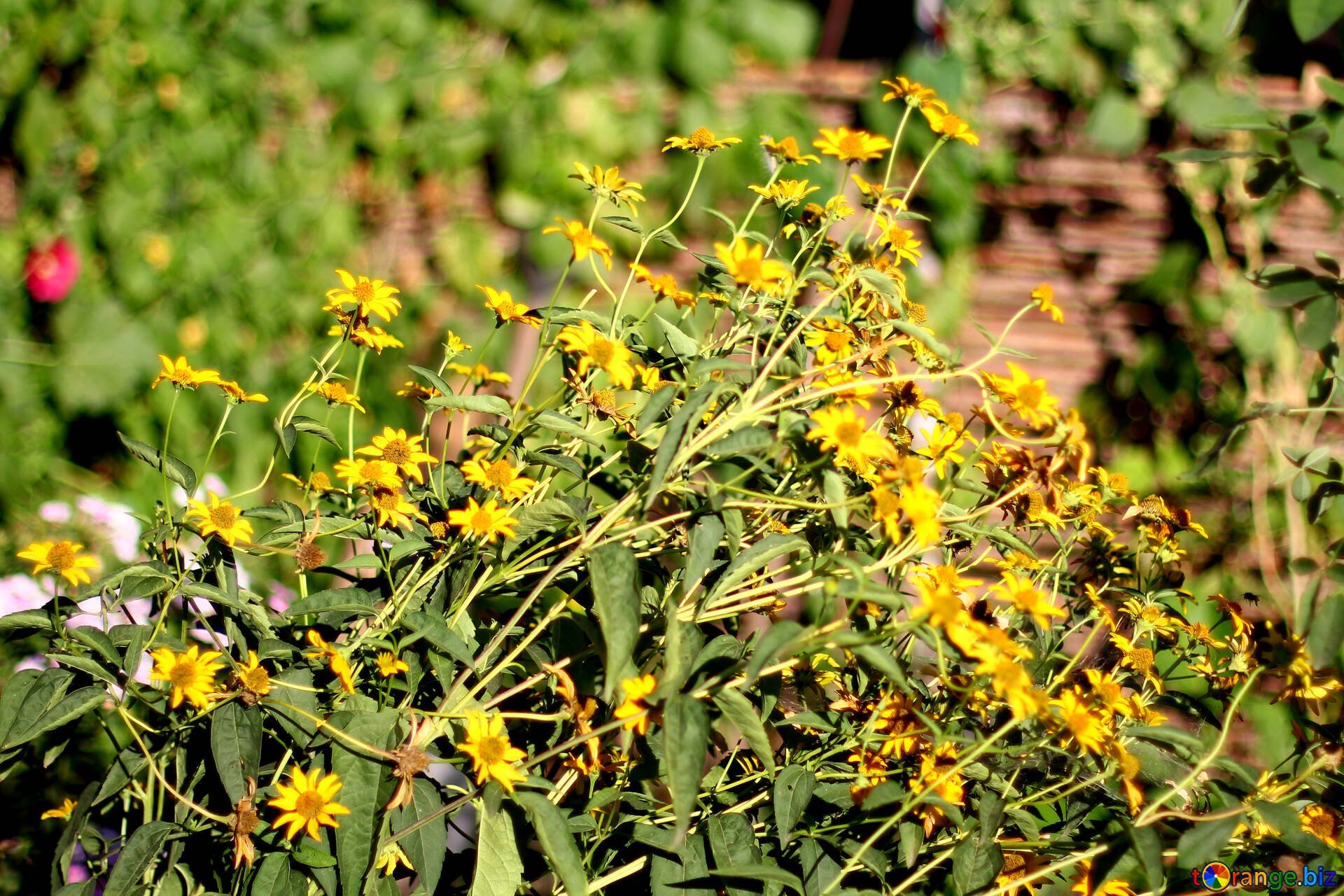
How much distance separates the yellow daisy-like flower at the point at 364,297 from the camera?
102cm

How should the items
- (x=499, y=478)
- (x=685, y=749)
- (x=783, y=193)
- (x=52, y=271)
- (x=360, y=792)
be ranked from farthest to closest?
(x=52, y=271)
(x=783, y=193)
(x=499, y=478)
(x=360, y=792)
(x=685, y=749)

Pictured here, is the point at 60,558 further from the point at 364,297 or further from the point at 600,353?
the point at 600,353

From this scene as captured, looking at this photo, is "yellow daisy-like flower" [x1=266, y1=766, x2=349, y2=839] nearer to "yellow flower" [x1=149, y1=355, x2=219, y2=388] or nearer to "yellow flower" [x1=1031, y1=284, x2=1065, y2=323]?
"yellow flower" [x1=149, y1=355, x2=219, y2=388]

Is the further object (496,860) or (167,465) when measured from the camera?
(167,465)

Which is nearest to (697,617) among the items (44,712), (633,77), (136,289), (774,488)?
(774,488)

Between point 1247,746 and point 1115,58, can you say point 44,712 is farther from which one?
point 1115,58

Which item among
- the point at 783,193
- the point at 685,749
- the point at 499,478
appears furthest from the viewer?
the point at 783,193

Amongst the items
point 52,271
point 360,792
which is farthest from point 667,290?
point 52,271

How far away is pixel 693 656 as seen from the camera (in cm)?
85

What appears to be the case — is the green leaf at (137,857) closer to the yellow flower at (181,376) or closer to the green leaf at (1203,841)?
the yellow flower at (181,376)

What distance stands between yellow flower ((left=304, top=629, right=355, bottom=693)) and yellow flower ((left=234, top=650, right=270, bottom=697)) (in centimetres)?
4

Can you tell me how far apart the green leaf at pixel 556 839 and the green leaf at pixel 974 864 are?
0.33 metres

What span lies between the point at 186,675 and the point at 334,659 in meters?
0.12

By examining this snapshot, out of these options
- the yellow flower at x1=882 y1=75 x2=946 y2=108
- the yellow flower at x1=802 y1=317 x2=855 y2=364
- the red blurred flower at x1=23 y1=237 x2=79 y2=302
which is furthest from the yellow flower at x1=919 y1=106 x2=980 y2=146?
the red blurred flower at x1=23 y1=237 x2=79 y2=302
